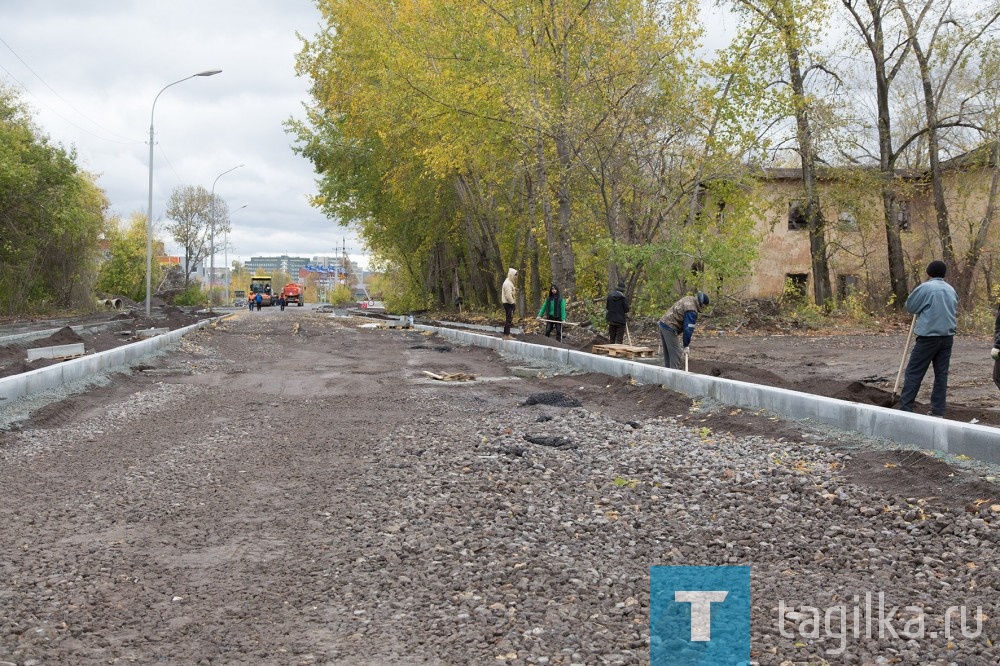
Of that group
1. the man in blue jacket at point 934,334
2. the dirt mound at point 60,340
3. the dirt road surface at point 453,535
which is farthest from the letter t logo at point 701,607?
the dirt mound at point 60,340

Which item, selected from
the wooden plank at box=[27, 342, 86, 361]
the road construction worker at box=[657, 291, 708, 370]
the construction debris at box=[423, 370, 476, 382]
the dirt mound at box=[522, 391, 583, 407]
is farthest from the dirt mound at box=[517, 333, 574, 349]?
the wooden plank at box=[27, 342, 86, 361]

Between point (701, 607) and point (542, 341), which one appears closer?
point (701, 607)

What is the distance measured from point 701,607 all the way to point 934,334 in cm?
601

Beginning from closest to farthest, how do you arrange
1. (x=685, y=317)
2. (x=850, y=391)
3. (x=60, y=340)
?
(x=850, y=391), (x=685, y=317), (x=60, y=340)

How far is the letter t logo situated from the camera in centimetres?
429

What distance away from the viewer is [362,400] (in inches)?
506

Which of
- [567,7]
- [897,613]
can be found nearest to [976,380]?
[897,613]

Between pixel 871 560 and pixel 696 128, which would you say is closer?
pixel 871 560

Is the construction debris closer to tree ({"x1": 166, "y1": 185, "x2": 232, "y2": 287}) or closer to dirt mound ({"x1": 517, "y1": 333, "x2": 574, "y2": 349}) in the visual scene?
dirt mound ({"x1": 517, "y1": 333, "x2": 574, "y2": 349})

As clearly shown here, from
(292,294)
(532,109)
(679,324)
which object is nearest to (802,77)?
(532,109)

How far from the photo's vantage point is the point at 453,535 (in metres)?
5.81

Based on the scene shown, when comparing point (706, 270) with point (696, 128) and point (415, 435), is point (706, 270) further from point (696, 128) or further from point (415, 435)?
point (415, 435)

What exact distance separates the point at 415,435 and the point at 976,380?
9214 millimetres

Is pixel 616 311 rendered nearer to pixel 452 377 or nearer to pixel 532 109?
pixel 452 377
